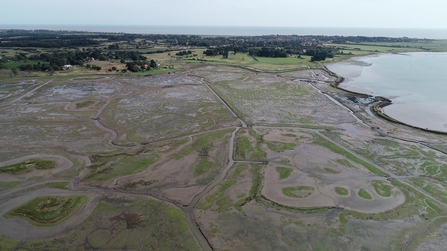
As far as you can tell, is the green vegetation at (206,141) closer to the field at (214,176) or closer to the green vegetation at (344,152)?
the field at (214,176)

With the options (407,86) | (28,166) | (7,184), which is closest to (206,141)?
(28,166)

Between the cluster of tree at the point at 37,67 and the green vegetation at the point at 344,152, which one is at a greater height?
the cluster of tree at the point at 37,67

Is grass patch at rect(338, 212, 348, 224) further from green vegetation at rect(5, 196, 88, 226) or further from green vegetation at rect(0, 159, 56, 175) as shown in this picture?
green vegetation at rect(0, 159, 56, 175)

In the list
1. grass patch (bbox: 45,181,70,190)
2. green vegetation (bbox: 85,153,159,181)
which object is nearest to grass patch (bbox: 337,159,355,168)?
green vegetation (bbox: 85,153,159,181)

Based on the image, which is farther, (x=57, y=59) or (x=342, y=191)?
(x=57, y=59)

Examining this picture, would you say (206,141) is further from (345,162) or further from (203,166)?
(345,162)

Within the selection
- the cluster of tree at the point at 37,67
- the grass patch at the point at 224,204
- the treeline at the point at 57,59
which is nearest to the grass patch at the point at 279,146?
the grass patch at the point at 224,204
